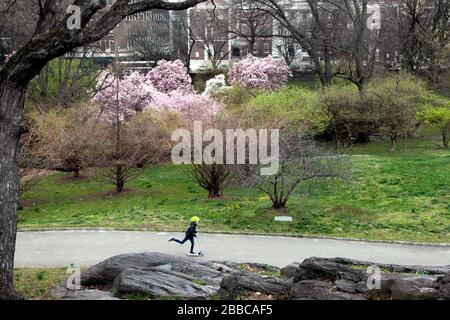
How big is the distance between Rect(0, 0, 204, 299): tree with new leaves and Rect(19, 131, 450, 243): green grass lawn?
25.2ft

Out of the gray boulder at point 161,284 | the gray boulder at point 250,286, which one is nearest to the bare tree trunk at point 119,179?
the gray boulder at point 161,284

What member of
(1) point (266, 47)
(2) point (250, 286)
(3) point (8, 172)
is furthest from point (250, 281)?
(1) point (266, 47)

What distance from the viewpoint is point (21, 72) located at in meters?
8.55

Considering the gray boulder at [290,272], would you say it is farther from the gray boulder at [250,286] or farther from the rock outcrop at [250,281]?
the gray boulder at [250,286]

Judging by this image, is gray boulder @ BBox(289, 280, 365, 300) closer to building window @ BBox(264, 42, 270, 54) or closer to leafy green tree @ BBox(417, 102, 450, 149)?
leafy green tree @ BBox(417, 102, 450, 149)

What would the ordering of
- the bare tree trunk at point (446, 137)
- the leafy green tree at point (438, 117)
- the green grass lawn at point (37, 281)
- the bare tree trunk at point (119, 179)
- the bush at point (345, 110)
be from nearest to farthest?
the green grass lawn at point (37, 281) → the bare tree trunk at point (119, 179) → the leafy green tree at point (438, 117) → the bare tree trunk at point (446, 137) → the bush at point (345, 110)

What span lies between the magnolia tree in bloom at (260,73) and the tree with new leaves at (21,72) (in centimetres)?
3314

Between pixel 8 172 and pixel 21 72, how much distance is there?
5.10 feet

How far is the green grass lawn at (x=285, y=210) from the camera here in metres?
16.5

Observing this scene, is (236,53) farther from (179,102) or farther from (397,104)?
(397,104)

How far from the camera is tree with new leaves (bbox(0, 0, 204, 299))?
8484mm

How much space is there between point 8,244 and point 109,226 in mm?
8051
